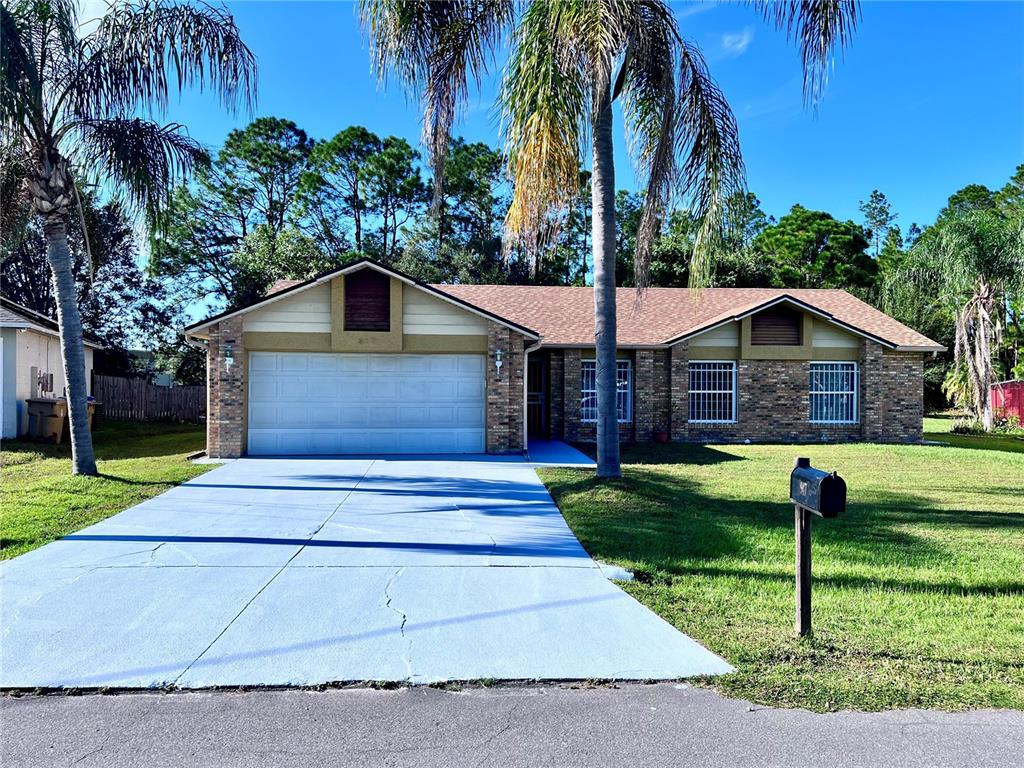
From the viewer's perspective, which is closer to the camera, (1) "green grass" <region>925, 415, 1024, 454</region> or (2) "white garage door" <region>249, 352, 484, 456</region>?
(2) "white garage door" <region>249, 352, 484, 456</region>

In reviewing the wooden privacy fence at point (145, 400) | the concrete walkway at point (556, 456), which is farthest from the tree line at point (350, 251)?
the concrete walkway at point (556, 456)

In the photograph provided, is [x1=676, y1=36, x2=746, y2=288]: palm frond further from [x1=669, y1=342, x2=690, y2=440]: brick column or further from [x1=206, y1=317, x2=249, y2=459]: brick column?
[x1=206, y1=317, x2=249, y2=459]: brick column

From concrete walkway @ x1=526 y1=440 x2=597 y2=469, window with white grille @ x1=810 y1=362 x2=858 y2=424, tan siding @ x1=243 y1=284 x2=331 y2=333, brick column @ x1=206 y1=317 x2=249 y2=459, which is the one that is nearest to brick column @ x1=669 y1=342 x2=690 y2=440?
concrete walkway @ x1=526 y1=440 x2=597 y2=469

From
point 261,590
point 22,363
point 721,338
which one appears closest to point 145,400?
point 22,363

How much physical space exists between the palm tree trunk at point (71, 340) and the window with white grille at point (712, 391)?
14477 millimetres

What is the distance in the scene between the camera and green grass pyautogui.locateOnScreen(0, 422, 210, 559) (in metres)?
7.64

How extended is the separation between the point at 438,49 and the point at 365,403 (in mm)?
7680

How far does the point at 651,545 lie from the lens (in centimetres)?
700

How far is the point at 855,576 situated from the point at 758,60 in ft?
26.8

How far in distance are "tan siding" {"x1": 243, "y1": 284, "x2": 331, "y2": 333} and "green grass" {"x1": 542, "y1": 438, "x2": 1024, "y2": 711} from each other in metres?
6.28

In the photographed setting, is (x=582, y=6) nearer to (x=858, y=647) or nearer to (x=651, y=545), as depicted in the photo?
(x=651, y=545)

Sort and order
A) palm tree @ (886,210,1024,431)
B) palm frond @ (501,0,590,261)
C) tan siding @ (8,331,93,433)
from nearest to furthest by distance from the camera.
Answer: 1. palm frond @ (501,0,590,261)
2. tan siding @ (8,331,93,433)
3. palm tree @ (886,210,1024,431)

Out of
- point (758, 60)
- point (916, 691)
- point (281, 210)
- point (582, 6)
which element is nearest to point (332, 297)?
point (582, 6)

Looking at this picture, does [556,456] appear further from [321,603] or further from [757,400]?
[321,603]
